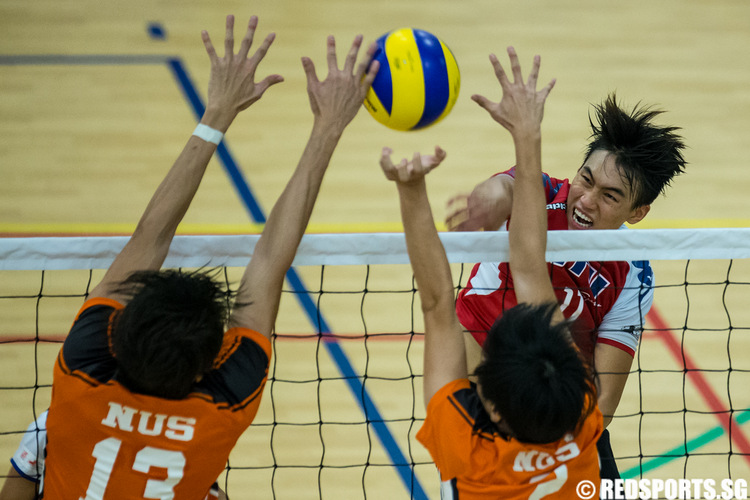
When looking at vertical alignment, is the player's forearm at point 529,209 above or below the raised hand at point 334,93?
below

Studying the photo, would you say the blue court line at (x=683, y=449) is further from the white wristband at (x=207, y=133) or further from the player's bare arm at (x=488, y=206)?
the white wristband at (x=207, y=133)

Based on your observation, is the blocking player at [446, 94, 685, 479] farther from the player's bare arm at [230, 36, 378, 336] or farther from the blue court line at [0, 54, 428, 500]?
the blue court line at [0, 54, 428, 500]

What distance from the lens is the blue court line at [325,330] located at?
404 cm

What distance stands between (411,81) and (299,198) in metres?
0.50

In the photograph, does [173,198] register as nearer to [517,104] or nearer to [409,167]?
[409,167]

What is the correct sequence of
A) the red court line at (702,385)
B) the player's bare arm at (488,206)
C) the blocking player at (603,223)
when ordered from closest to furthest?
the player's bare arm at (488,206) → the blocking player at (603,223) → the red court line at (702,385)

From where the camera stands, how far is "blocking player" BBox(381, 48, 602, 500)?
61.9 inches

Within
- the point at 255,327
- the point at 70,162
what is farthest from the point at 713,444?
the point at 70,162

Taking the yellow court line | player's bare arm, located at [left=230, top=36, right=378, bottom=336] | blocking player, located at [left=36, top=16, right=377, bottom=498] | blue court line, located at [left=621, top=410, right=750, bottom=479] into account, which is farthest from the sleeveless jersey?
the yellow court line

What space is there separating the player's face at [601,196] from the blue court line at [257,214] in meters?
1.53

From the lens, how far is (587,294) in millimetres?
2666

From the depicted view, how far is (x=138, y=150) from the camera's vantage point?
18.4ft

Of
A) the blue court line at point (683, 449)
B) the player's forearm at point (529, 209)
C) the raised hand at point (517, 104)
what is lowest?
the blue court line at point (683, 449)

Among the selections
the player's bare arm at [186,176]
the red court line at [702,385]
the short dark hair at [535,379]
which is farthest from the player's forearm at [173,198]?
the red court line at [702,385]
